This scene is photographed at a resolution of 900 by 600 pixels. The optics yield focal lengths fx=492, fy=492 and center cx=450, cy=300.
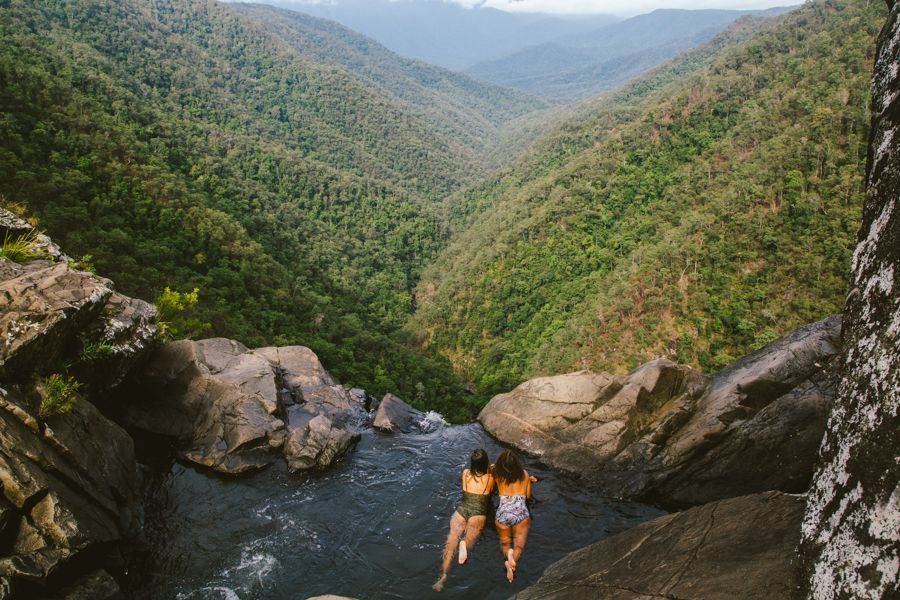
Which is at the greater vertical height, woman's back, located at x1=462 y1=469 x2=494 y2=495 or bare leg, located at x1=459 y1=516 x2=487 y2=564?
woman's back, located at x1=462 y1=469 x2=494 y2=495

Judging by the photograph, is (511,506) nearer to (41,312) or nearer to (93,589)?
(93,589)

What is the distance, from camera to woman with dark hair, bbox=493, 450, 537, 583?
34.3 ft

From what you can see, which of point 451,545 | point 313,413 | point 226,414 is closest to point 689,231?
point 313,413

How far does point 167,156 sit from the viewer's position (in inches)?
2753

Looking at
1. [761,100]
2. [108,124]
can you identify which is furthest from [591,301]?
[108,124]

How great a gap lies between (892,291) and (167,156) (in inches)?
3212

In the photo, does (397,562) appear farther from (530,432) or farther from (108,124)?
(108,124)

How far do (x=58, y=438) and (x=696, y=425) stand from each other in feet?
47.9

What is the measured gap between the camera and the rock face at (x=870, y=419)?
12.3ft

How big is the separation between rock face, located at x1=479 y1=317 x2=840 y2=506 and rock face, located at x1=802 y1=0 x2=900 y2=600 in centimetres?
737

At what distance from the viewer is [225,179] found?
7856 cm

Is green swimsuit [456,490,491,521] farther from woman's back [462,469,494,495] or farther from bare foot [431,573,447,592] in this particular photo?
bare foot [431,573,447,592]

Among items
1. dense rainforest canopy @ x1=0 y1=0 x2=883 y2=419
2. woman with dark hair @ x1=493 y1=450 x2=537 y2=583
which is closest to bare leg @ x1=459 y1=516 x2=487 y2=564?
woman with dark hair @ x1=493 y1=450 x2=537 y2=583

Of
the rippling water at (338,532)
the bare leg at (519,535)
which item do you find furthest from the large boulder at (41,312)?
the bare leg at (519,535)
